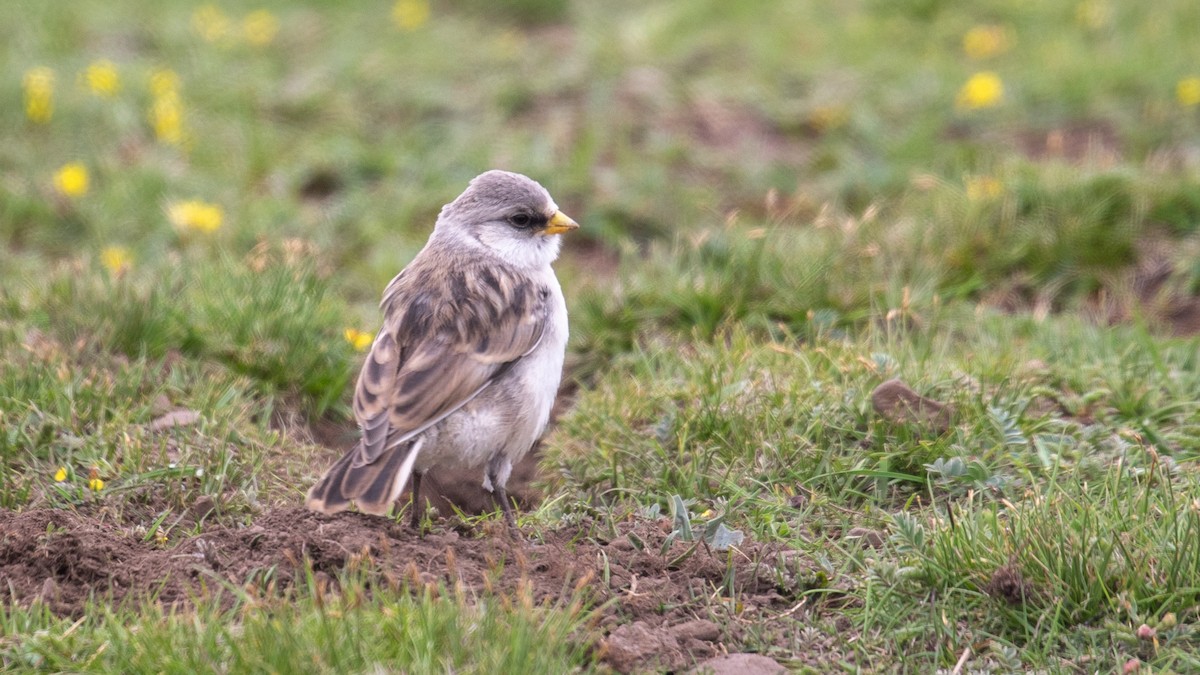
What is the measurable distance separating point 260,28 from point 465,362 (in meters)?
7.62

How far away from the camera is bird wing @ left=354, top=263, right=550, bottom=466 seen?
4914mm

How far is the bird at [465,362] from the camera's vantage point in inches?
189

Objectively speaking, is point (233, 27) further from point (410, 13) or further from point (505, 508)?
point (505, 508)

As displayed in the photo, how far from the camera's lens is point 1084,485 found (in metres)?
4.88

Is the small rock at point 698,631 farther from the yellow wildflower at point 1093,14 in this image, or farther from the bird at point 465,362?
the yellow wildflower at point 1093,14

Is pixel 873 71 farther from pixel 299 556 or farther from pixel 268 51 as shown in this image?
pixel 299 556

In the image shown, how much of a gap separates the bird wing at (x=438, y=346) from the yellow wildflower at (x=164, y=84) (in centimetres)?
553

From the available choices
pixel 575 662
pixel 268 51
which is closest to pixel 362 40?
pixel 268 51

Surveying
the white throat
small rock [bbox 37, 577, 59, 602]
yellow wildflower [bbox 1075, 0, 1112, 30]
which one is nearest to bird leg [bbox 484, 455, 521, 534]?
the white throat

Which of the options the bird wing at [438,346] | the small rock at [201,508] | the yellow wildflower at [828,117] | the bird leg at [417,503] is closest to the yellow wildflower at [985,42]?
the yellow wildflower at [828,117]

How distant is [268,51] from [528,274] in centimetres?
679

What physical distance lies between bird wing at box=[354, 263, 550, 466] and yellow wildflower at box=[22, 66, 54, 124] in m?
5.49

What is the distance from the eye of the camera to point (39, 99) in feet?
33.0

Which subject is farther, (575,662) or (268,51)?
(268,51)
